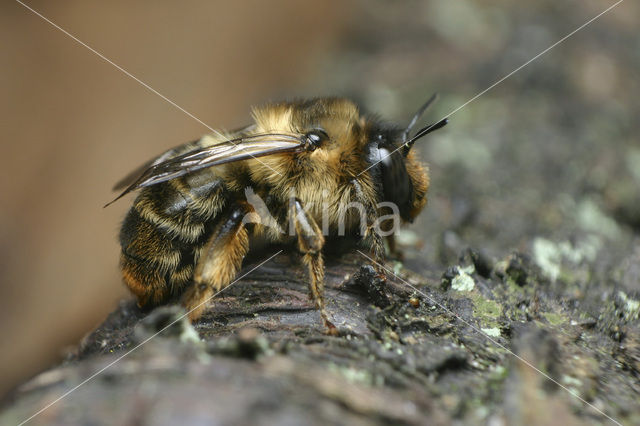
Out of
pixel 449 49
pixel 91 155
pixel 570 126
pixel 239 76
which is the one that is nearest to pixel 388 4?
pixel 449 49

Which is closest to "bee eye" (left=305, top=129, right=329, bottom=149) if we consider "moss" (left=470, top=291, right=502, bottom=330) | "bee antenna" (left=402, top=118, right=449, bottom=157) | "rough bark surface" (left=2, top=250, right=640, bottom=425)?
"bee antenna" (left=402, top=118, right=449, bottom=157)

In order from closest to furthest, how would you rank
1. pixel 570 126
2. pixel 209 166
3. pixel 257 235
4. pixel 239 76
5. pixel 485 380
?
1. pixel 485 380
2. pixel 209 166
3. pixel 257 235
4. pixel 570 126
5. pixel 239 76

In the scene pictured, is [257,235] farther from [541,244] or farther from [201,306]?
[541,244]

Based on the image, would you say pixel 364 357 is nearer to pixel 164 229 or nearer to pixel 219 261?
pixel 219 261

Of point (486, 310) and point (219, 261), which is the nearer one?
point (486, 310)

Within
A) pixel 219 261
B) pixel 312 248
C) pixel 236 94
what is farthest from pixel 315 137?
pixel 236 94

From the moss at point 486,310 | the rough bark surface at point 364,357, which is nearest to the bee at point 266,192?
the rough bark surface at point 364,357

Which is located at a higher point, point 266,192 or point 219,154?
point 219,154
